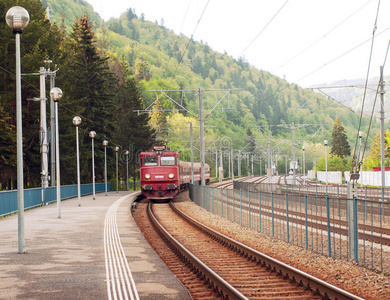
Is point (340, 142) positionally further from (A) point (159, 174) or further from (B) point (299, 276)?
(B) point (299, 276)

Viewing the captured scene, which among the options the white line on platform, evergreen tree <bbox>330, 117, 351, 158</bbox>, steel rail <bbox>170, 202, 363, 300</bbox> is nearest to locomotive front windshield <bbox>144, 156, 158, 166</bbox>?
the white line on platform

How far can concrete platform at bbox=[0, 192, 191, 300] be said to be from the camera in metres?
8.83

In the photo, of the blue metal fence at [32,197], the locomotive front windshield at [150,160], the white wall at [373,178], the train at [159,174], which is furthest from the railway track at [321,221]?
the white wall at [373,178]

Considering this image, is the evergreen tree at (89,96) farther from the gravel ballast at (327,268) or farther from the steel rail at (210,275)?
the steel rail at (210,275)

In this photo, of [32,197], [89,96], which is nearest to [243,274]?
[32,197]

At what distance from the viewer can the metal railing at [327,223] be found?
1199 centimetres

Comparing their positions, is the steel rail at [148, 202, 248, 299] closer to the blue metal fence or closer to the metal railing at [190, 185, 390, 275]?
the metal railing at [190, 185, 390, 275]

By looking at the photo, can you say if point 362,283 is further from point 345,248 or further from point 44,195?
point 44,195

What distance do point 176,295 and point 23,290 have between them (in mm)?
2486

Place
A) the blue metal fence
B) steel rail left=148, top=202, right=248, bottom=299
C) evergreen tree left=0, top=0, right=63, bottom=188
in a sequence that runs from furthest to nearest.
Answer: evergreen tree left=0, top=0, right=63, bottom=188 < the blue metal fence < steel rail left=148, top=202, right=248, bottom=299

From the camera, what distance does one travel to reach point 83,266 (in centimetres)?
1128

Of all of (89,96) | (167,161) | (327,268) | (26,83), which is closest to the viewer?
(327,268)

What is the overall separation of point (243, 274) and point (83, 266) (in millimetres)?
3491

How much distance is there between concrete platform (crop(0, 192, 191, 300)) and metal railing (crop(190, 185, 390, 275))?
180 inches
